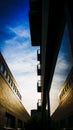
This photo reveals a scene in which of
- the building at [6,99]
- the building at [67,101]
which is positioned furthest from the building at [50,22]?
the building at [6,99]

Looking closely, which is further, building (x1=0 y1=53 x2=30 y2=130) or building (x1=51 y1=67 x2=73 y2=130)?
building (x1=0 y1=53 x2=30 y2=130)

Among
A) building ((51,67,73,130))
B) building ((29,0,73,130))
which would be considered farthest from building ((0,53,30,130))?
building ((29,0,73,130))

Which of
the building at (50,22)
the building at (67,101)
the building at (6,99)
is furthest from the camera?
the building at (6,99)

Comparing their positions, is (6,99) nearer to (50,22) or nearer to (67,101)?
(67,101)

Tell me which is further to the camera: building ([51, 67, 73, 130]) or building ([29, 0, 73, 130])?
building ([51, 67, 73, 130])

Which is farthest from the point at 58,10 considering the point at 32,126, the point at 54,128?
the point at 32,126

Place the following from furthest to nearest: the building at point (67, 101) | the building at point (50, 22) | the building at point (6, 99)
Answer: the building at point (6, 99) < the building at point (67, 101) < the building at point (50, 22)

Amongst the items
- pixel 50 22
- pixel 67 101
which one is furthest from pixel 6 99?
pixel 50 22

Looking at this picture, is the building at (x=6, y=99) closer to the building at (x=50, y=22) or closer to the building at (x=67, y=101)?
the building at (x=67, y=101)

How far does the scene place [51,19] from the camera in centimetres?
274

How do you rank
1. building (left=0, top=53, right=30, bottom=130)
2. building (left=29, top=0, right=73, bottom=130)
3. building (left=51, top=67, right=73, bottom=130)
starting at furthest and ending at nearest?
building (left=0, top=53, right=30, bottom=130) → building (left=51, top=67, right=73, bottom=130) → building (left=29, top=0, right=73, bottom=130)

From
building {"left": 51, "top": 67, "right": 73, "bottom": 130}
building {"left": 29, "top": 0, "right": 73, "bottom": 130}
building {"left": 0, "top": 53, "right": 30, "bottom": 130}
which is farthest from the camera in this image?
building {"left": 0, "top": 53, "right": 30, "bottom": 130}

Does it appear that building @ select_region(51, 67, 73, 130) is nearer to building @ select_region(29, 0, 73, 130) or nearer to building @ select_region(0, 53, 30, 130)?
building @ select_region(29, 0, 73, 130)

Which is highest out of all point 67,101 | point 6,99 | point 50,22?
point 6,99
